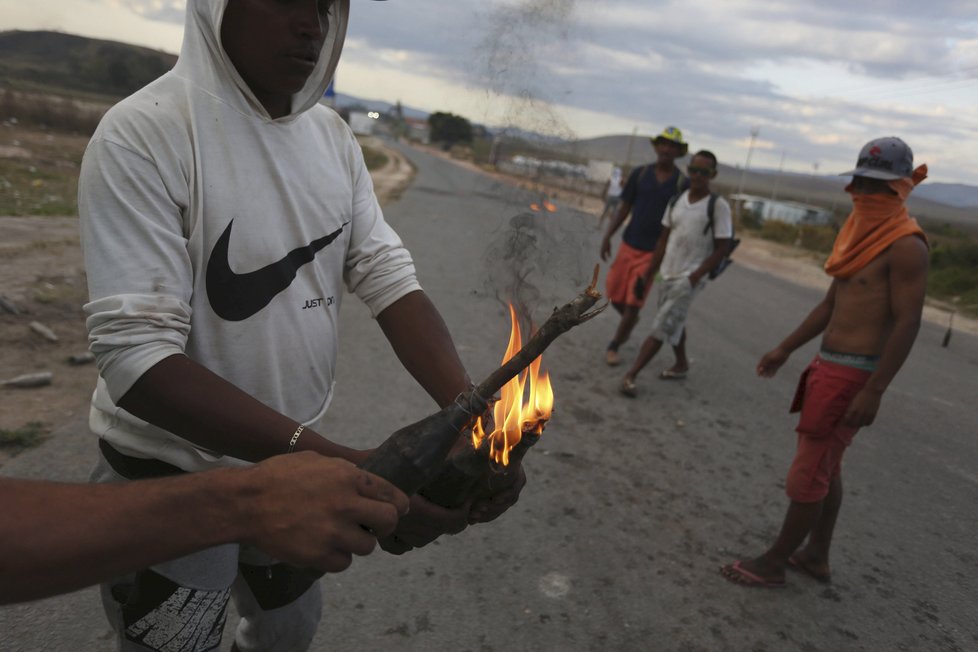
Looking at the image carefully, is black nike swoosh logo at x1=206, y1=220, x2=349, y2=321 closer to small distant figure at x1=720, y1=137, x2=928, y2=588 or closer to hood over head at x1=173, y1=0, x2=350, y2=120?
hood over head at x1=173, y1=0, x2=350, y2=120

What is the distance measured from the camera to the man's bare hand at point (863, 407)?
323cm

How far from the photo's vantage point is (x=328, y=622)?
9.09 ft

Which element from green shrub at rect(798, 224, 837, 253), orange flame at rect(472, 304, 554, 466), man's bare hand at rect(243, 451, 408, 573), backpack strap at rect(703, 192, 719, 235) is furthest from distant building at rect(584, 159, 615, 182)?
green shrub at rect(798, 224, 837, 253)

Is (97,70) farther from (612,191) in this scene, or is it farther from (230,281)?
(230,281)

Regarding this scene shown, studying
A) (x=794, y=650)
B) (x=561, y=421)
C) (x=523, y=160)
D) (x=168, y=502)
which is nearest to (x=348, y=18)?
(x=523, y=160)

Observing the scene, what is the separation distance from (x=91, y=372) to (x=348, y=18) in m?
3.92

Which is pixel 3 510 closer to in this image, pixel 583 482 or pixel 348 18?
pixel 348 18

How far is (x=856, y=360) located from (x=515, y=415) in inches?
100

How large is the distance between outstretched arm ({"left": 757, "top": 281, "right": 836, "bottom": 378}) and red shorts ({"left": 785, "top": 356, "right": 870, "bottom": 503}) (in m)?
0.42

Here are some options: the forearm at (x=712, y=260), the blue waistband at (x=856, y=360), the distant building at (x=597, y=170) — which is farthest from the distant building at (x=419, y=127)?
the blue waistband at (x=856, y=360)

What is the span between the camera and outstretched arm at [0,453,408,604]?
2.98 feet

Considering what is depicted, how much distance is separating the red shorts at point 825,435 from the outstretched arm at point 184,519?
9.30 feet

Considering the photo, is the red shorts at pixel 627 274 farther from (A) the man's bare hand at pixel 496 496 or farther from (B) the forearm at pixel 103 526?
(B) the forearm at pixel 103 526

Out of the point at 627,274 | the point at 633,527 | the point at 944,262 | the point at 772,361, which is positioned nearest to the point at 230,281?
the point at 633,527
